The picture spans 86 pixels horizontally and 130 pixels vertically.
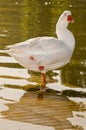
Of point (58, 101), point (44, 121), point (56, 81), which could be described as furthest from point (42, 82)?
point (44, 121)

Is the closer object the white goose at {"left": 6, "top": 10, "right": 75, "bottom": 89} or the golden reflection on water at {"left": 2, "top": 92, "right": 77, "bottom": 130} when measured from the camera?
the golden reflection on water at {"left": 2, "top": 92, "right": 77, "bottom": 130}

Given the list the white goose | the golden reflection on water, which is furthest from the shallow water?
the white goose

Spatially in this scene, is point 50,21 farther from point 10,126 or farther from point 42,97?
point 10,126

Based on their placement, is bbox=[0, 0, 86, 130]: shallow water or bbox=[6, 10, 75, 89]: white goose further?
bbox=[6, 10, 75, 89]: white goose

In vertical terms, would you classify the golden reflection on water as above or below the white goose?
below

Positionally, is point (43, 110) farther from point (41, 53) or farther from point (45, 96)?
point (41, 53)

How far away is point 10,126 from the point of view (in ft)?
22.6

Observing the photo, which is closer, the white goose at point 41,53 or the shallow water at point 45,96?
the shallow water at point 45,96

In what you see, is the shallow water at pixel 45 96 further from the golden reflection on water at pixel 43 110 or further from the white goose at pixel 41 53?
the white goose at pixel 41 53

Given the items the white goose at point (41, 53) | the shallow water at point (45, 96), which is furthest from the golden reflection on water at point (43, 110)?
the white goose at point (41, 53)

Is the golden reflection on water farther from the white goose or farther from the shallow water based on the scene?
the white goose

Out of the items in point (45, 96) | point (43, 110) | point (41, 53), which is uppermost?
point (41, 53)

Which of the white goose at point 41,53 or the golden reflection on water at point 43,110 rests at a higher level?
the white goose at point 41,53

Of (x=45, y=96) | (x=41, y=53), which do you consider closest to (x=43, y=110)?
(x=45, y=96)
